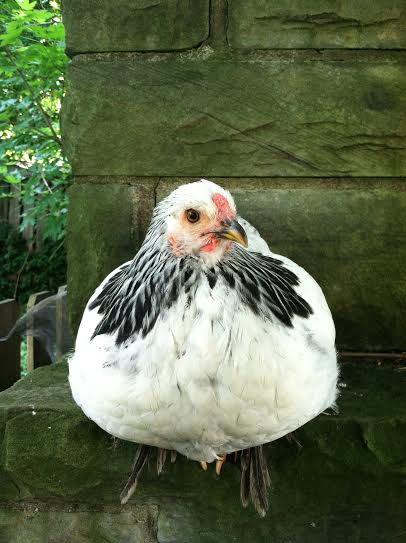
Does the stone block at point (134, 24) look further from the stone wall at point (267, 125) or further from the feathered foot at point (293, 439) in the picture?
the feathered foot at point (293, 439)

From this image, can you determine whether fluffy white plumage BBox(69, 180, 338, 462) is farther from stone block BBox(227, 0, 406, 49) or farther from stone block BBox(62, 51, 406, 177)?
stone block BBox(227, 0, 406, 49)

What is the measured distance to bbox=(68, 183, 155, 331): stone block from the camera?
2002 millimetres

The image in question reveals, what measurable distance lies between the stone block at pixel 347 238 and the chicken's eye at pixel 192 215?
69cm

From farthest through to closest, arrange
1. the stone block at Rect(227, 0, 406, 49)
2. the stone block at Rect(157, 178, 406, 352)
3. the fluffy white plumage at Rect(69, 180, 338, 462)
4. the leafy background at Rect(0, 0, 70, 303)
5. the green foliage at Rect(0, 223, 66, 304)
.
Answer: the green foliage at Rect(0, 223, 66, 304)
the leafy background at Rect(0, 0, 70, 303)
the stone block at Rect(157, 178, 406, 352)
the stone block at Rect(227, 0, 406, 49)
the fluffy white plumage at Rect(69, 180, 338, 462)

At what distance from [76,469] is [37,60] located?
6.72 ft

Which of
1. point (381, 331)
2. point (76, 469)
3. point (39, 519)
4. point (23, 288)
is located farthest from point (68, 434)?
point (23, 288)

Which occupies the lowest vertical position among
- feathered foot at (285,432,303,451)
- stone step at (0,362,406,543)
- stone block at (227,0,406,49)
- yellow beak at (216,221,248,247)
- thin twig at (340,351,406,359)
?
stone step at (0,362,406,543)

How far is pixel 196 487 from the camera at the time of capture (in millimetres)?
1604

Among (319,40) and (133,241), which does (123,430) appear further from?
(319,40)

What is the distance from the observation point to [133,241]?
2051mm

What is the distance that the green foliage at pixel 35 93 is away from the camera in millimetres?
2586

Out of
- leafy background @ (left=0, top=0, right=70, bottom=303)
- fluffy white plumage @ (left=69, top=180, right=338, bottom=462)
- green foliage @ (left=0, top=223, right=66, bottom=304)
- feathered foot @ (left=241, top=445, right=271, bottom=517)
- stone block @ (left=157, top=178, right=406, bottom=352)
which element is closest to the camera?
fluffy white plumage @ (left=69, top=180, right=338, bottom=462)

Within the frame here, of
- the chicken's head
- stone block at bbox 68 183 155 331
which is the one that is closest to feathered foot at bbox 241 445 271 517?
the chicken's head

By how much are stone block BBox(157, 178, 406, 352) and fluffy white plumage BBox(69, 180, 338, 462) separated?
1.87ft
